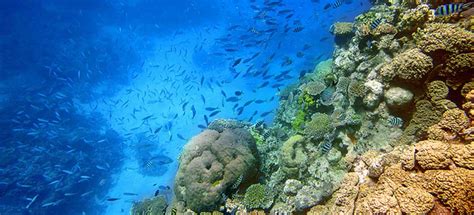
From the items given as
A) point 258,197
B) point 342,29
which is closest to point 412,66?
point 258,197

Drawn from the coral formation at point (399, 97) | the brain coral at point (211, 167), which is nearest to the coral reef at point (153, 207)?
the brain coral at point (211, 167)

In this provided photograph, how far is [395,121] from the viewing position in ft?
18.0

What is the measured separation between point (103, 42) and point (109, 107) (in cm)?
1151

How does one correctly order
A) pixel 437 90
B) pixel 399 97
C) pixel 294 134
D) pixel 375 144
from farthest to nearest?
1. pixel 294 134
2. pixel 375 144
3. pixel 399 97
4. pixel 437 90

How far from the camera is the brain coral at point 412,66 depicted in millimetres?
4941

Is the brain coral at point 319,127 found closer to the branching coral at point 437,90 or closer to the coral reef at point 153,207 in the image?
the branching coral at point 437,90

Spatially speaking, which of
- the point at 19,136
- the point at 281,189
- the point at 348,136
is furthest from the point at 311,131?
the point at 19,136

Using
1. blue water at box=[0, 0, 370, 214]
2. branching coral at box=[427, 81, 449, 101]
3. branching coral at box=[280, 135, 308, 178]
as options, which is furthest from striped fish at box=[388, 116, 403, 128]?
blue water at box=[0, 0, 370, 214]

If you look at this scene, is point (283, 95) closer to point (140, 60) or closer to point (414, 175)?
point (414, 175)

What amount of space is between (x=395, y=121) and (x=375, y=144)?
0.58m

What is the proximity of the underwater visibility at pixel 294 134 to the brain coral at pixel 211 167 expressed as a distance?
0.09 feet

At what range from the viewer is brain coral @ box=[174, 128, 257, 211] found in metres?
6.45

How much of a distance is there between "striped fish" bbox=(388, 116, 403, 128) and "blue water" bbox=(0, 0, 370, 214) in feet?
22.1

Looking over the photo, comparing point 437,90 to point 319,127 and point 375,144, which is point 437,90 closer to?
point 375,144
